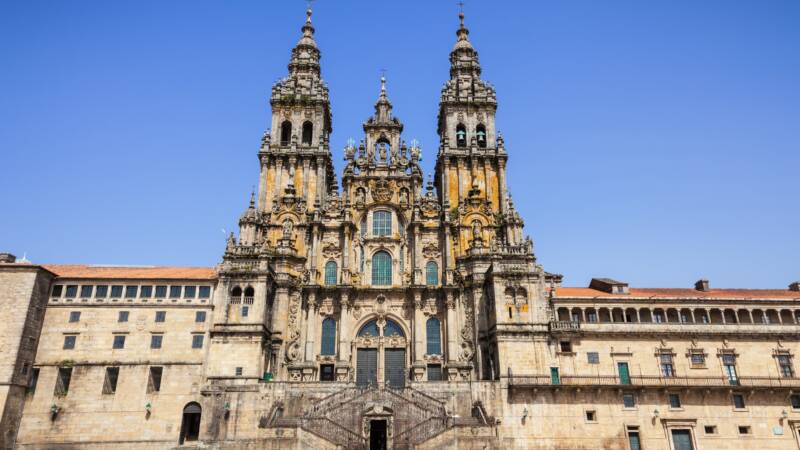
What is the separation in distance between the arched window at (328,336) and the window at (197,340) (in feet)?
32.5

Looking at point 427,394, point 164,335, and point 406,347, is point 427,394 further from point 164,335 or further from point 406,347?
point 164,335

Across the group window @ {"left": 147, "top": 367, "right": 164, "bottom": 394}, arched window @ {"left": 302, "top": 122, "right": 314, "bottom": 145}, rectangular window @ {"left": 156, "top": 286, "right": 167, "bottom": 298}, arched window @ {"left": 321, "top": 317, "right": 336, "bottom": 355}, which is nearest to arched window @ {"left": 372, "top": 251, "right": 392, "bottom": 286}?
arched window @ {"left": 321, "top": 317, "right": 336, "bottom": 355}

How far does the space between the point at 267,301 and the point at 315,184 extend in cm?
1313

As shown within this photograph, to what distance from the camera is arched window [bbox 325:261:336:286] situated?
2067 inches

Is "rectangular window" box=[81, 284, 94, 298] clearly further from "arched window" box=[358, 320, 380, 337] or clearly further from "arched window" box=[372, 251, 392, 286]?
"arched window" box=[372, 251, 392, 286]

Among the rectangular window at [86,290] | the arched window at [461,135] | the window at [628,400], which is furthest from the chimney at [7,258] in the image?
→ the window at [628,400]

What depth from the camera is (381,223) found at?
54781 mm

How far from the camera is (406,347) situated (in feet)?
165

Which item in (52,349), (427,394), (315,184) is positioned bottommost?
(427,394)

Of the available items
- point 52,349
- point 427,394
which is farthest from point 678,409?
point 52,349

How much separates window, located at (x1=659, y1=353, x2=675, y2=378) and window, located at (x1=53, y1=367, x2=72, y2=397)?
1763 inches

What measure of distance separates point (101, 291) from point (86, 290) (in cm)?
119

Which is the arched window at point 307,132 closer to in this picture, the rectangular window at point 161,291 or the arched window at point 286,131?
the arched window at point 286,131

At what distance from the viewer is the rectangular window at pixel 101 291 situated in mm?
46469
